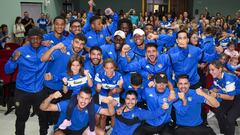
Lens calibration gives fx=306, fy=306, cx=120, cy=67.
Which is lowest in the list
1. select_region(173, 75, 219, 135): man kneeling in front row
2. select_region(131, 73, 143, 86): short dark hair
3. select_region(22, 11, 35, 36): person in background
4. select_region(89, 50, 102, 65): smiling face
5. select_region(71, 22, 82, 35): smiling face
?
select_region(173, 75, 219, 135): man kneeling in front row

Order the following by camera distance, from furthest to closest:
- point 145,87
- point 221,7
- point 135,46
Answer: point 221,7, point 135,46, point 145,87

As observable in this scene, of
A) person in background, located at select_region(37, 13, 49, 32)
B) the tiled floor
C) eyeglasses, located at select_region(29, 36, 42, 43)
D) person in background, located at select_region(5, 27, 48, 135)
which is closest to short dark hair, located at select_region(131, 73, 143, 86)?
person in background, located at select_region(5, 27, 48, 135)

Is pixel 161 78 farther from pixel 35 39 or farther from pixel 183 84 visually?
pixel 35 39

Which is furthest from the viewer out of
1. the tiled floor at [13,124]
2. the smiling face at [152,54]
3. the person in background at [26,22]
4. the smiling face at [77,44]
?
the person in background at [26,22]

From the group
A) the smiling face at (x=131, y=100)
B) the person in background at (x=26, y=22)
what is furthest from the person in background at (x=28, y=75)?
the person in background at (x=26, y=22)

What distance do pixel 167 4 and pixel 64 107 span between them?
20.9m

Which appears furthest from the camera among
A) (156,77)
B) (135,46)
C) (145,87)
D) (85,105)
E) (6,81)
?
(6,81)

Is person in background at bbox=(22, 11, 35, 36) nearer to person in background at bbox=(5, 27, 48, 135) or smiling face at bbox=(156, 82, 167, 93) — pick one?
person in background at bbox=(5, 27, 48, 135)

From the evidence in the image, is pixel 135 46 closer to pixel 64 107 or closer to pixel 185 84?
pixel 185 84

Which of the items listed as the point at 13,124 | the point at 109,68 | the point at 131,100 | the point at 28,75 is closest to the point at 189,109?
the point at 131,100

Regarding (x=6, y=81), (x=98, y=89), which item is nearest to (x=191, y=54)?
(x=98, y=89)

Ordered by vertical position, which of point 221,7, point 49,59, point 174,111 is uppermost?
point 221,7

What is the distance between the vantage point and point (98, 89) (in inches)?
184

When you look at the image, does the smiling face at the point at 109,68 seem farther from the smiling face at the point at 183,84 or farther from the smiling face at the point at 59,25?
the smiling face at the point at 59,25
